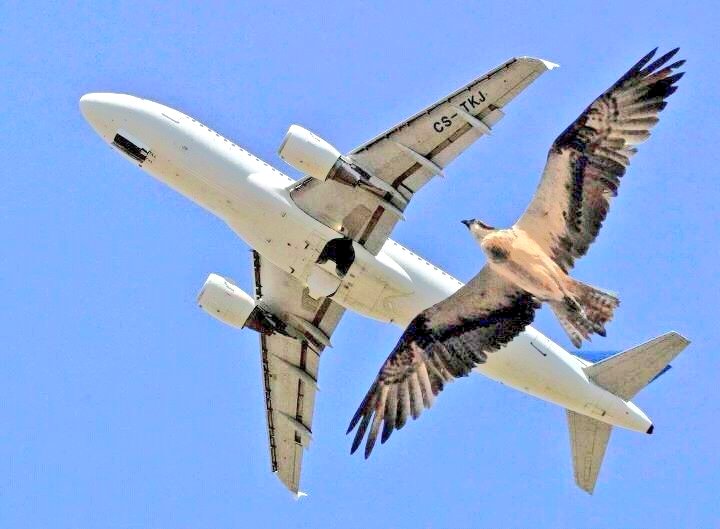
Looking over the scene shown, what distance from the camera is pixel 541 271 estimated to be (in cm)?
3438

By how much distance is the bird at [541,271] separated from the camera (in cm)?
3244

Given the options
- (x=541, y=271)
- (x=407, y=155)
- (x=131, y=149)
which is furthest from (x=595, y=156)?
(x=131, y=149)

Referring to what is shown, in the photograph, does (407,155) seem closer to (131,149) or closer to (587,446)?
(131,149)

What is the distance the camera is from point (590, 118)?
32.9 meters

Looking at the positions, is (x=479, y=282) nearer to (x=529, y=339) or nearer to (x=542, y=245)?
(x=542, y=245)

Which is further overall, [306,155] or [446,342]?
[306,155]

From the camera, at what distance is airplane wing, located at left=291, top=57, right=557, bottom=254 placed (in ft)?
134

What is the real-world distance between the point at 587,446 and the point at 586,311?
37.4 ft

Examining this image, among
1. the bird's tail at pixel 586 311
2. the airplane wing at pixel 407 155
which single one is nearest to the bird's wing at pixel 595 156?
the bird's tail at pixel 586 311

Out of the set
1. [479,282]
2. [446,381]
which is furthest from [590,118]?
[446,381]

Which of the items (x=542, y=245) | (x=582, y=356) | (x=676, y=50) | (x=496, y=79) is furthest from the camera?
(x=582, y=356)

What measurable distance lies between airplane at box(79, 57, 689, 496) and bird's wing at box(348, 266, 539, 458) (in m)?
5.68

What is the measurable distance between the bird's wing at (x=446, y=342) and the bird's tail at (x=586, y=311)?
86.6 inches

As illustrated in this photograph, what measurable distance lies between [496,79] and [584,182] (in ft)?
27.7
